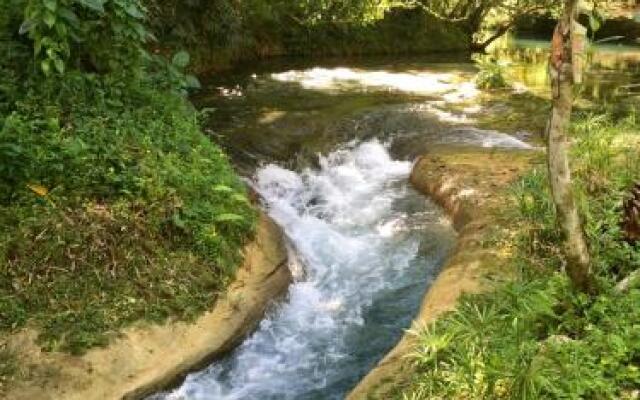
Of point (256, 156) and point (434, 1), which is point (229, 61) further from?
point (434, 1)

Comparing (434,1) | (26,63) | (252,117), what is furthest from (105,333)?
(434,1)

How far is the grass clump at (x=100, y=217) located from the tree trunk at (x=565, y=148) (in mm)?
3427

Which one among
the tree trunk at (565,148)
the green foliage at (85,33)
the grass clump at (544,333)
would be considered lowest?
the grass clump at (544,333)

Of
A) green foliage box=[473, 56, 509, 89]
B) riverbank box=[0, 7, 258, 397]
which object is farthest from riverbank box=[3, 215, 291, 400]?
green foliage box=[473, 56, 509, 89]

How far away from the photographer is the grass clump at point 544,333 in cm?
440

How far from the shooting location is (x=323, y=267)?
28.0ft

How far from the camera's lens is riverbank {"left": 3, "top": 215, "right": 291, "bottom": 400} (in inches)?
217

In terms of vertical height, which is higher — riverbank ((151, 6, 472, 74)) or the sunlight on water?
riverbank ((151, 6, 472, 74))

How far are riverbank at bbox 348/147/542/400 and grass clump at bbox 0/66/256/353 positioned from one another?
206cm

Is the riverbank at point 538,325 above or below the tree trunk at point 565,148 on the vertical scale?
below

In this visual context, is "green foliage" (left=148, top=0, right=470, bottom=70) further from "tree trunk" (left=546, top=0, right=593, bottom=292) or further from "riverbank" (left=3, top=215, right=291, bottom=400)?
"tree trunk" (left=546, top=0, right=593, bottom=292)

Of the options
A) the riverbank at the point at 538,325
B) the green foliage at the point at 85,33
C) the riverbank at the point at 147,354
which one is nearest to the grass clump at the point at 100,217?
the riverbank at the point at 147,354

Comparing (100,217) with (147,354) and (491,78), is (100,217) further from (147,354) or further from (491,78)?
(491,78)

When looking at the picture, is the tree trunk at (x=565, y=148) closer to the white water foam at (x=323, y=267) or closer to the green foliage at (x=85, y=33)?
the white water foam at (x=323, y=267)
